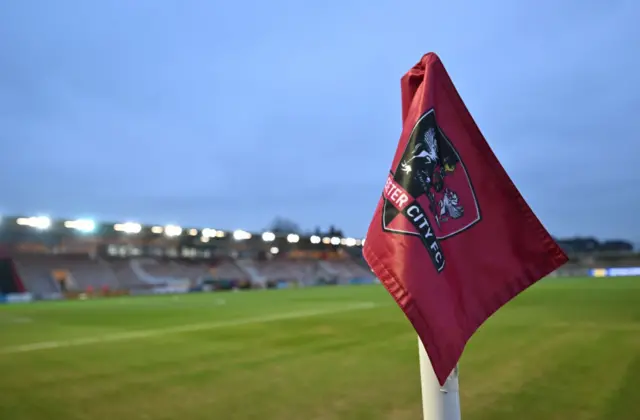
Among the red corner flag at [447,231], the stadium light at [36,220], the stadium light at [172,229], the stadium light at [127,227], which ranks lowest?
the red corner flag at [447,231]

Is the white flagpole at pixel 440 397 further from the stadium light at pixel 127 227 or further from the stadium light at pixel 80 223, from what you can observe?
the stadium light at pixel 127 227

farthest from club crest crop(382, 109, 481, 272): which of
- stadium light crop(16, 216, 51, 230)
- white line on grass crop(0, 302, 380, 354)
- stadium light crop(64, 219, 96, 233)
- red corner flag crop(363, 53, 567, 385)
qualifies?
stadium light crop(64, 219, 96, 233)

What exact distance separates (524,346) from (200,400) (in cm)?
683

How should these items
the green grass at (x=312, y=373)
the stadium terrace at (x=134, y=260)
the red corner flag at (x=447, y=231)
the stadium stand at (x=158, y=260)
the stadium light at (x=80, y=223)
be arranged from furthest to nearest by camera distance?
the stadium stand at (x=158, y=260) → the stadium terrace at (x=134, y=260) → the stadium light at (x=80, y=223) → the green grass at (x=312, y=373) → the red corner flag at (x=447, y=231)

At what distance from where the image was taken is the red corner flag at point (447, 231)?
6.33ft

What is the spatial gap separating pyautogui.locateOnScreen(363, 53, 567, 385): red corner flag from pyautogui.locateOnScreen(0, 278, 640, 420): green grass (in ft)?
13.9

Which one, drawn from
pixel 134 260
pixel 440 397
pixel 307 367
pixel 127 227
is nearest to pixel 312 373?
pixel 307 367

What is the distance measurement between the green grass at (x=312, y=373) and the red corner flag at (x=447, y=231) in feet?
13.9

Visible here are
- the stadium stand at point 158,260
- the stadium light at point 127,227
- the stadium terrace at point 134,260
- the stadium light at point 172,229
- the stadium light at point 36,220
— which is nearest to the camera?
the stadium light at point 36,220

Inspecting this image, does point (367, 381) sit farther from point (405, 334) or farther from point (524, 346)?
point (405, 334)

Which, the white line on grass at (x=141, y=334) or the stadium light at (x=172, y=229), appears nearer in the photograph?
the white line on grass at (x=141, y=334)

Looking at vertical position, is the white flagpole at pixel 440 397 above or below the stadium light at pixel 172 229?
below

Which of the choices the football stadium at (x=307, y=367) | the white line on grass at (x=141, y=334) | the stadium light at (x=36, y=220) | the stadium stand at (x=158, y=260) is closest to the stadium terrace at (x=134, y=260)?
the stadium light at (x=36, y=220)

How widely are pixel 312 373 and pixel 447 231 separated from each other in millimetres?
7009
